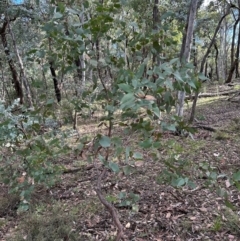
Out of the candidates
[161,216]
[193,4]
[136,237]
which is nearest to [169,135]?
[193,4]

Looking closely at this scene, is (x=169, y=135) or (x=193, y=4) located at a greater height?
(x=193, y=4)

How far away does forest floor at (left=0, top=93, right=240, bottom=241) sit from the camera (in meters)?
2.16

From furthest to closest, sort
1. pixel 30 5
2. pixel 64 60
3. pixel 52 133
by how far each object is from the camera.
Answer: pixel 30 5 < pixel 52 133 < pixel 64 60

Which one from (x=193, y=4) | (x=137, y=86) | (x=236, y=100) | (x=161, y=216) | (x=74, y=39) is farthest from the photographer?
(x=236, y=100)

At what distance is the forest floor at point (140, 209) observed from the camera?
2.16m

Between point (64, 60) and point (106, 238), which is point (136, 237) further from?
point (64, 60)

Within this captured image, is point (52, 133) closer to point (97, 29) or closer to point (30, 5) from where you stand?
point (97, 29)

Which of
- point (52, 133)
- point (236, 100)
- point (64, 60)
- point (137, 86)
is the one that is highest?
point (64, 60)

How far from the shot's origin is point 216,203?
255 centimetres

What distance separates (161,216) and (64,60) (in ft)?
5.42

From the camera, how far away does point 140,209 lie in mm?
2562

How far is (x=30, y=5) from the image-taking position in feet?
25.2

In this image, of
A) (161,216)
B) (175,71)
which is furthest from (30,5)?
(175,71)

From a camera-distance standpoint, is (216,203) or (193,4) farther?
(193,4)
